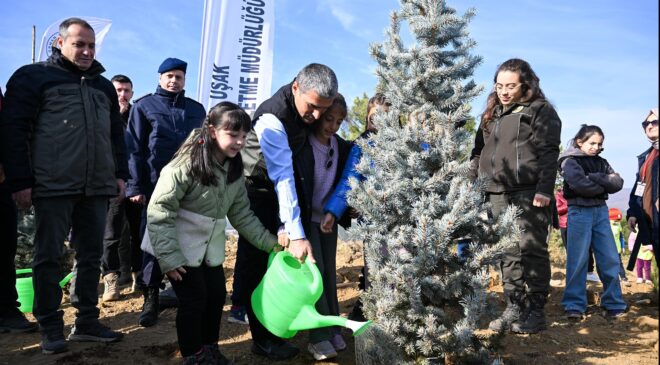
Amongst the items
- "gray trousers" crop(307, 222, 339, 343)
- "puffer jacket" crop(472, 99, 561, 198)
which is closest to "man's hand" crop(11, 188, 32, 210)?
"gray trousers" crop(307, 222, 339, 343)

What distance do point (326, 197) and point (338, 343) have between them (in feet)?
2.94

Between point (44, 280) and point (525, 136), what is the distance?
330 centimetres

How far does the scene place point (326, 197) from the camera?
124 inches

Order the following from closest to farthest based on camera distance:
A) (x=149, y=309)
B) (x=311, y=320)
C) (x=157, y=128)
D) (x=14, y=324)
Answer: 1. (x=311, y=320)
2. (x=14, y=324)
3. (x=149, y=309)
4. (x=157, y=128)

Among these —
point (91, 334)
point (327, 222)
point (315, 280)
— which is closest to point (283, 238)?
point (327, 222)

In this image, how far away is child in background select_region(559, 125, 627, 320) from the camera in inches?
169

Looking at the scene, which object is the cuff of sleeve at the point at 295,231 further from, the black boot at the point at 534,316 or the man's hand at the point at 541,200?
the black boot at the point at 534,316

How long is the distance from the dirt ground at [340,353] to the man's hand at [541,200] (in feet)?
2.78

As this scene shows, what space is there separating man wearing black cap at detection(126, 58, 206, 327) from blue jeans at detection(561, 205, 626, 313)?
3.40 meters

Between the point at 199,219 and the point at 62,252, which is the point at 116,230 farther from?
the point at 199,219

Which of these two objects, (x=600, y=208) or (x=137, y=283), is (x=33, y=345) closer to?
(x=137, y=283)

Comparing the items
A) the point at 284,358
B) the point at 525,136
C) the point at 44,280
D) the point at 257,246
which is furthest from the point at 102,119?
the point at 525,136

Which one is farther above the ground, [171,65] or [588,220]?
[171,65]

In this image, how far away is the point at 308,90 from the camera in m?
2.75
